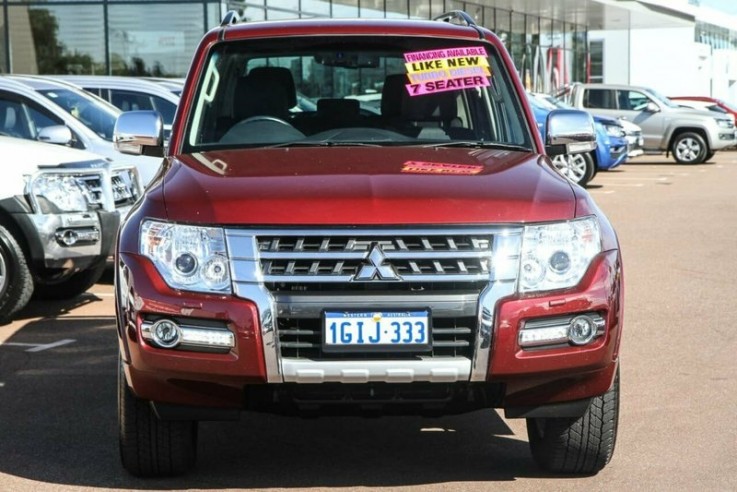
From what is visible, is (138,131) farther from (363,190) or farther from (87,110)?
(87,110)

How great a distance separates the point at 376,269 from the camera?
4.53m

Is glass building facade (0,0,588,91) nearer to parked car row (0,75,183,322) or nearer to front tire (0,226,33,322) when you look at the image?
parked car row (0,75,183,322)

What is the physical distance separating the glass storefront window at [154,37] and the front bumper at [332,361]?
21.6 metres

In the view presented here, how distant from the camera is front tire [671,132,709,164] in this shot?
30.2 m

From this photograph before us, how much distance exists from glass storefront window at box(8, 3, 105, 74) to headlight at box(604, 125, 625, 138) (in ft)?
32.4

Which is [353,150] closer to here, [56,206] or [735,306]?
[56,206]

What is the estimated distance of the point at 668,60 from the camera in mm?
67875

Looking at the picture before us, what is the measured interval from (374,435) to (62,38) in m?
22.0

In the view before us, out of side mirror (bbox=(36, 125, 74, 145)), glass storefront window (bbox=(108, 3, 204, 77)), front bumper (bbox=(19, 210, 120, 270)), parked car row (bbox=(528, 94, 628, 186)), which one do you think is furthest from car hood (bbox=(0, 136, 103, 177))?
glass storefront window (bbox=(108, 3, 204, 77))

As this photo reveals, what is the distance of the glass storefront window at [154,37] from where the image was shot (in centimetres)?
2594

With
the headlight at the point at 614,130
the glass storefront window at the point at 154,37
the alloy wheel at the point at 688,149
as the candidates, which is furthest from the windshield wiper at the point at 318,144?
the alloy wheel at the point at 688,149

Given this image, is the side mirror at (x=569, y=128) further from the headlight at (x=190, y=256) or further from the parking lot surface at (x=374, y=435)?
the headlight at (x=190, y=256)

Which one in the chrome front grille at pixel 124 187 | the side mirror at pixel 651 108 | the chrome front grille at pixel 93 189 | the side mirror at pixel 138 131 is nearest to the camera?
the side mirror at pixel 138 131

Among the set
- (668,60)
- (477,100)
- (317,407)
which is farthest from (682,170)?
(668,60)
